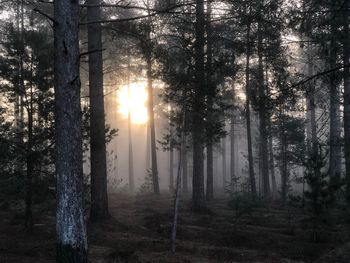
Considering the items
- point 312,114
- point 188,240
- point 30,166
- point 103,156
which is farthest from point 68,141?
point 312,114

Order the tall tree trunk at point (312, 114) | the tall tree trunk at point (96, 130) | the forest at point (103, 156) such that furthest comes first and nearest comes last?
the tall tree trunk at point (96, 130) < the tall tree trunk at point (312, 114) < the forest at point (103, 156)

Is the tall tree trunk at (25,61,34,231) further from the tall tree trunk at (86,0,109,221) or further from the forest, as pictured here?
the tall tree trunk at (86,0,109,221)

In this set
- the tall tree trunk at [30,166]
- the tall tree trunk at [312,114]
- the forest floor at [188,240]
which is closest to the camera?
A: the forest floor at [188,240]

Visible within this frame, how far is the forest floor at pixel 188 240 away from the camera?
10.3 meters

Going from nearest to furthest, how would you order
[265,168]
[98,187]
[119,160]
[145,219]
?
[98,187] → [145,219] → [265,168] → [119,160]

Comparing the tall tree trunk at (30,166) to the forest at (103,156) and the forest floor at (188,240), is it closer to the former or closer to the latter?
the forest at (103,156)

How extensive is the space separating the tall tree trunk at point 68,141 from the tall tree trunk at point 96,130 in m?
6.55

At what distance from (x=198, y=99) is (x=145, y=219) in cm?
526

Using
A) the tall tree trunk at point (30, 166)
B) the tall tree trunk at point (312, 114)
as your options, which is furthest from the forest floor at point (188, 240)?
the tall tree trunk at point (312, 114)

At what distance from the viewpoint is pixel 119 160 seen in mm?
70812

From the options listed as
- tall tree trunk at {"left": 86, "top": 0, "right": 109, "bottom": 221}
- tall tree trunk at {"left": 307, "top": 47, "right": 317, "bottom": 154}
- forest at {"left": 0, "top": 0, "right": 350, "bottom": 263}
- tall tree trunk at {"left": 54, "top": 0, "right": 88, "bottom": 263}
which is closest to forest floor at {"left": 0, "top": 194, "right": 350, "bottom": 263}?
forest at {"left": 0, "top": 0, "right": 350, "bottom": 263}

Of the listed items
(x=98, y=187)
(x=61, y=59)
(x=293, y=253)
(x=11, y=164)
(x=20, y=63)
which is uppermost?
(x=20, y=63)

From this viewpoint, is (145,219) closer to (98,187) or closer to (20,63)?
(98,187)

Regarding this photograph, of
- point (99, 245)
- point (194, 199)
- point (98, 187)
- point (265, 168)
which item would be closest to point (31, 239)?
point (99, 245)
